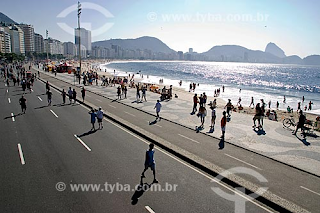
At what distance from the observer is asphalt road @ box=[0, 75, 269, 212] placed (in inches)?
267

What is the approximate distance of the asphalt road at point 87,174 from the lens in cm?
677

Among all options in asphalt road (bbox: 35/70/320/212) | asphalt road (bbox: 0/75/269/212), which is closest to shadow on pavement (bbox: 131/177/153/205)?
asphalt road (bbox: 0/75/269/212)

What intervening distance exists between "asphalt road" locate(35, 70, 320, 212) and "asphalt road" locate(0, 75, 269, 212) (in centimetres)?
128

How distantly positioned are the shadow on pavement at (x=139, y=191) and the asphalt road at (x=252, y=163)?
3.32 m

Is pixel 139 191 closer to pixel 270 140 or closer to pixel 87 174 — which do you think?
pixel 87 174

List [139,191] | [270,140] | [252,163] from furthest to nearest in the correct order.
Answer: [270,140] < [252,163] < [139,191]

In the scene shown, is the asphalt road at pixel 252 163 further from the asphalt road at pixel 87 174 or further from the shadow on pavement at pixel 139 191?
the shadow on pavement at pixel 139 191

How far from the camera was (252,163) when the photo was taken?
9.90 m

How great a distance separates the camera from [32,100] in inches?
931

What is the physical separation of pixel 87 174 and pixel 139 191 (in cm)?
217

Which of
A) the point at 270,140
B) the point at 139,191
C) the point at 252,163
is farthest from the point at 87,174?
the point at 270,140

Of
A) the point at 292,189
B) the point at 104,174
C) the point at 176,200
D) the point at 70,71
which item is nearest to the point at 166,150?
the point at 104,174

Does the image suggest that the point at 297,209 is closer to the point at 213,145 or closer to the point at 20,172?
the point at 213,145

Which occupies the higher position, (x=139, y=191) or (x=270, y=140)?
(x=270, y=140)
